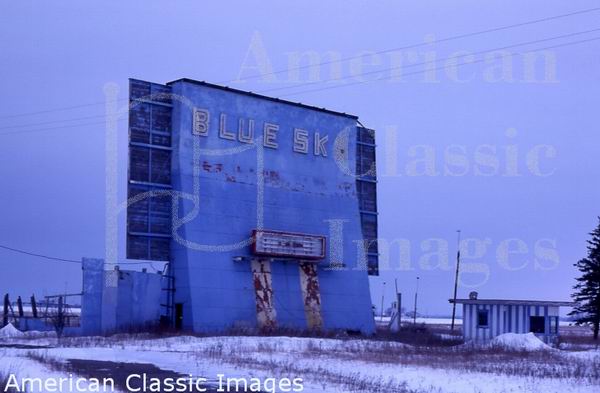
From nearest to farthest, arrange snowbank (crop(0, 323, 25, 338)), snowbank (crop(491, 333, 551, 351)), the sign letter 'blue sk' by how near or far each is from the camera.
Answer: snowbank (crop(491, 333, 551, 351)) → the sign letter 'blue sk' → snowbank (crop(0, 323, 25, 338))

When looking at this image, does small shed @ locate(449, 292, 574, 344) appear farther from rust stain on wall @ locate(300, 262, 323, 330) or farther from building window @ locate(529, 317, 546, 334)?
Answer: rust stain on wall @ locate(300, 262, 323, 330)

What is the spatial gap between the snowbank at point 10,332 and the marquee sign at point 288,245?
14180 mm

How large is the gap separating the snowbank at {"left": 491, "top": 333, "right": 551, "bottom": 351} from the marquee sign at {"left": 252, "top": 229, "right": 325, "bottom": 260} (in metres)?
11.7

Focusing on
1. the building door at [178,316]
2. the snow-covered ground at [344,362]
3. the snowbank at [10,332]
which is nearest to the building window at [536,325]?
the snow-covered ground at [344,362]

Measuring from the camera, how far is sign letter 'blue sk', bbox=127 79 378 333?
147 feet

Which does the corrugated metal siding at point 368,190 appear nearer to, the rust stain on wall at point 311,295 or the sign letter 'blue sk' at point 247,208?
the sign letter 'blue sk' at point 247,208

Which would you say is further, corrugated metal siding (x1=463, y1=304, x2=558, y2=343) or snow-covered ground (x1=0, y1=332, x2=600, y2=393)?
corrugated metal siding (x1=463, y1=304, x2=558, y2=343)

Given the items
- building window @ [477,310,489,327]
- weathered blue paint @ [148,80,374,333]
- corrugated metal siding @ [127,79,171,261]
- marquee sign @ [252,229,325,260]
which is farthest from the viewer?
building window @ [477,310,489,327]

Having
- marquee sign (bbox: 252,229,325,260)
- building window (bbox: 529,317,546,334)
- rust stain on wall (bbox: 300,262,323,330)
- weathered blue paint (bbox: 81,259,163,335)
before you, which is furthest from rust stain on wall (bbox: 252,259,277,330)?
building window (bbox: 529,317,546,334)

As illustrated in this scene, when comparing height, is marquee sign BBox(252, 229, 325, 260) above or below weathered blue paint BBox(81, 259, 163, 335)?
above

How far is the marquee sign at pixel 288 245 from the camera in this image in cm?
4734

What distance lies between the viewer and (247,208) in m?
48.1

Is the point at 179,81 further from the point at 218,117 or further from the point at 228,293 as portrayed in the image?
the point at 228,293

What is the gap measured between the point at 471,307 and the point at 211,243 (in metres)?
16.2
